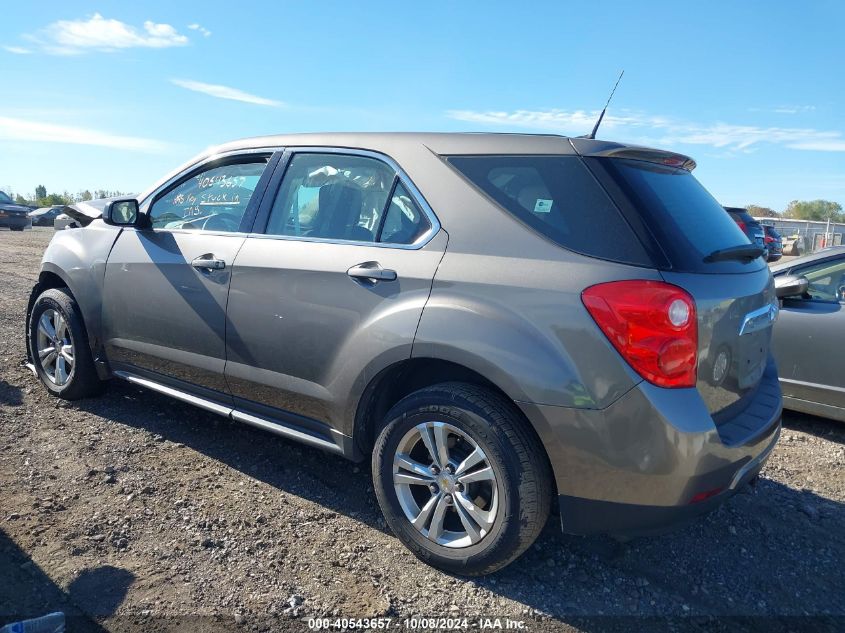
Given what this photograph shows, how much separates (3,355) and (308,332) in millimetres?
3920

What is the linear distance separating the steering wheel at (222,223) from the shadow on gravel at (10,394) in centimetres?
202

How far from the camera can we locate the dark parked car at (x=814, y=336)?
174 inches

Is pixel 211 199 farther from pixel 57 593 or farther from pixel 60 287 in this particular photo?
pixel 57 593

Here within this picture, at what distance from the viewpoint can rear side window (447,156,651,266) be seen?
2.47m

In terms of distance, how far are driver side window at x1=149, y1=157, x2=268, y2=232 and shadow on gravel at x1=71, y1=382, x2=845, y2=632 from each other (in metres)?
1.35

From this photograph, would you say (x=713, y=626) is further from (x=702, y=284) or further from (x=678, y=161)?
(x=678, y=161)

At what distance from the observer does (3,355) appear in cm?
560

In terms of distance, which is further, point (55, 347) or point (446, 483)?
point (55, 347)

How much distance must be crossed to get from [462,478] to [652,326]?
98 cm

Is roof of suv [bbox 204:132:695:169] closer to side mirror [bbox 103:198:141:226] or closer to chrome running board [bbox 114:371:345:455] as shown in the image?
side mirror [bbox 103:198:141:226]

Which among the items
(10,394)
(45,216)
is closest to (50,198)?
(45,216)

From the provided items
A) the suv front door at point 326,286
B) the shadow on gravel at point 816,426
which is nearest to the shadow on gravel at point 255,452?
the suv front door at point 326,286

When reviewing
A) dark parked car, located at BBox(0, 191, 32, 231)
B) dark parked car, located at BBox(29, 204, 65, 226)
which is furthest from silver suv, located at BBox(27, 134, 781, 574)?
dark parked car, located at BBox(29, 204, 65, 226)

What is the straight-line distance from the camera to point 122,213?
4.10 meters
